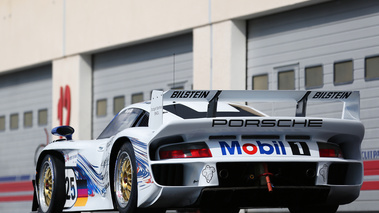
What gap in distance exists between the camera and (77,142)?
9102 millimetres

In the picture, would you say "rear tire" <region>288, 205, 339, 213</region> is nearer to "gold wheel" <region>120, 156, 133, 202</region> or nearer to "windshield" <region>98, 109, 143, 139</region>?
"gold wheel" <region>120, 156, 133, 202</region>

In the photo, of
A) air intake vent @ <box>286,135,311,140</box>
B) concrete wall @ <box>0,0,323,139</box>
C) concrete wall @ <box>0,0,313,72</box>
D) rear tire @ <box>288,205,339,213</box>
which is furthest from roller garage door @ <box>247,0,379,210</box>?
air intake vent @ <box>286,135,311,140</box>

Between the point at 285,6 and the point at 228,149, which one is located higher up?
the point at 285,6

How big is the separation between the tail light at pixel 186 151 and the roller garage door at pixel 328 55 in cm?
531

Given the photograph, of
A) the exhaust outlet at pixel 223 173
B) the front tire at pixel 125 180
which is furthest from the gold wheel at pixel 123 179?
the exhaust outlet at pixel 223 173

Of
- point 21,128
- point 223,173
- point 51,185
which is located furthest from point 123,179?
point 21,128

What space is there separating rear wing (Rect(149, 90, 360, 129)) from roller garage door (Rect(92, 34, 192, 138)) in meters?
8.32

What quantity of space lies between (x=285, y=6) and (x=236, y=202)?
674cm

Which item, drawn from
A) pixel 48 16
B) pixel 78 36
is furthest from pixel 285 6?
pixel 48 16

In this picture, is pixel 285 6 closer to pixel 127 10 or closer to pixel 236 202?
pixel 127 10

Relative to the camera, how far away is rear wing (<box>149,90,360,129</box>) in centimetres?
695

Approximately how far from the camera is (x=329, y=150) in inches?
288

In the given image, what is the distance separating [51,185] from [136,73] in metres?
8.03

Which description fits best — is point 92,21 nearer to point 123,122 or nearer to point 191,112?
point 123,122
